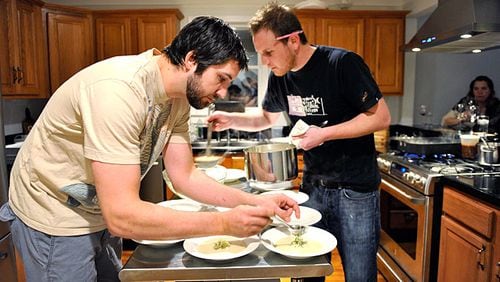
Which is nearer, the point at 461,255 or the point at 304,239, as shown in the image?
the point at 304,239

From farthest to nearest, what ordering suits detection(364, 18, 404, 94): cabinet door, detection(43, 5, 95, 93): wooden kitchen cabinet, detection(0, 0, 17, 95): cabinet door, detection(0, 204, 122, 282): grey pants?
1. detection(364, 18, 404, 94): cabinet door
2. detection(43, 5, 95, 93): wooden kitchen cabinet
3. detection(0, 0, 17, 95): cabinet door
4. detection(0, 204, 122, 282): grey pants

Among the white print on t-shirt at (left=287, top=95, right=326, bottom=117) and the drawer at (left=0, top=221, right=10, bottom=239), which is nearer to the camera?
the white print on t-shirt at (left=287, top=95, right=326, bottom=117)

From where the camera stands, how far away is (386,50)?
3707 millimetres

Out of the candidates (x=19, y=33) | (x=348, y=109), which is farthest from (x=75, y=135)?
(x=19, y=33)

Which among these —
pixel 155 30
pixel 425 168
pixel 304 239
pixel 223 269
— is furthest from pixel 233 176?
pixel 155 30

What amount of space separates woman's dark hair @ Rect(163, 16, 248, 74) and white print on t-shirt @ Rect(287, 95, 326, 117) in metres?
0.70

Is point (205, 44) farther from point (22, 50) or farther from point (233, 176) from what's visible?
point (22, 50)

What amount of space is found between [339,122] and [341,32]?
2.28 meters

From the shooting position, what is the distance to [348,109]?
1640 millimetres

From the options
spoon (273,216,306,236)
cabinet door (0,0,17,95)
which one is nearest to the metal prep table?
spoon (273,216,306,236)

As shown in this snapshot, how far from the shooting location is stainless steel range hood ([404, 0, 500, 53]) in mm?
2068

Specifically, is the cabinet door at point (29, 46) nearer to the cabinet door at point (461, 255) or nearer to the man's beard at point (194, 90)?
the man's beard at point (194, 90)

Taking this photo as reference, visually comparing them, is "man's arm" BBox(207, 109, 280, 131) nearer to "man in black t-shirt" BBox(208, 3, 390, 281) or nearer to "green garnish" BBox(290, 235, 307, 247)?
"man in black t-shirt" BBox(208, 3, 390, 281)

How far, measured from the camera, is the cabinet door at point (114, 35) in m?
3.59
